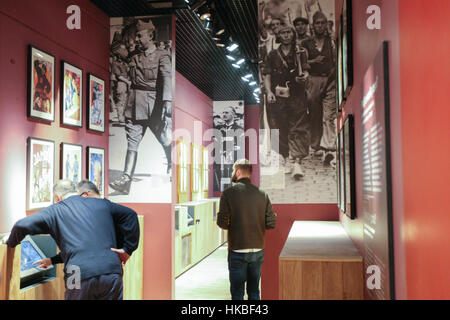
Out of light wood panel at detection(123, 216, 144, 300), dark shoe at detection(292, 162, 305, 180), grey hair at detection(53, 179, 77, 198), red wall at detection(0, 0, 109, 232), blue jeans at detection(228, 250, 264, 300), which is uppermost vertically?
red wall at detection(0, 0, 109, 232)

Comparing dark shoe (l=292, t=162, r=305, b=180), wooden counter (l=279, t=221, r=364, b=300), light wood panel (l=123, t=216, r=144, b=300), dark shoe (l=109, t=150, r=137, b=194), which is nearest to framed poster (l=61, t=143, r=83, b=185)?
dark shoe (l=109, t=150, r=137, b=194)

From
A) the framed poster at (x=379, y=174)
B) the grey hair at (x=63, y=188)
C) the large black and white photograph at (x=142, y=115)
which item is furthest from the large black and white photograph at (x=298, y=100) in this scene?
the framed poster at (x=379, y=174)

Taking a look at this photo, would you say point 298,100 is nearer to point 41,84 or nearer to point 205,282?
→ point 41,84

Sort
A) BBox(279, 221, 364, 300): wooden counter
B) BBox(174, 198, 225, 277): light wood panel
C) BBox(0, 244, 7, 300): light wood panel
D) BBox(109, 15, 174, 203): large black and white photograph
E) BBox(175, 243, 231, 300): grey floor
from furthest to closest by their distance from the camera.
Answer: BBox(174, 198, 225, 277): light wood panel < BBox(175, 243, 231, 300): grey floor < BBox(109, 15, 174, 203): large black and white photograph < BBox(0, 244, 7, 300): light wood panel < BBox(279, 221, 364, 300): wooden counter

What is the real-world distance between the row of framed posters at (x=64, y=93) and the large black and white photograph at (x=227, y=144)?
6429 millimetres

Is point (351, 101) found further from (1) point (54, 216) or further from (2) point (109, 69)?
(2) point (109, 69)

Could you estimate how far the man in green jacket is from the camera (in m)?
3.99

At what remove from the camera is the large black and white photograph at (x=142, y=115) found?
5.68m

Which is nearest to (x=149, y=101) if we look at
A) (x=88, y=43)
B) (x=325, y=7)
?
(x=88, y=43)

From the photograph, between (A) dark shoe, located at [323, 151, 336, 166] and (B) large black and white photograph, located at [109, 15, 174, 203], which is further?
(B) large black and white photograph, located at [109, 15, 174, 203]

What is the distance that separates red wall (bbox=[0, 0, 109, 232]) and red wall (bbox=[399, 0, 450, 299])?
3332mm

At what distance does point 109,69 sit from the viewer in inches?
227

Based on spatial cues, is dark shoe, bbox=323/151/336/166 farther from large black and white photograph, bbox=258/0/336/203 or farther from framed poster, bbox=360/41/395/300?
framed poster, bbox=360/41/395/300

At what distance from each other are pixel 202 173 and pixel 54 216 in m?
7.85
